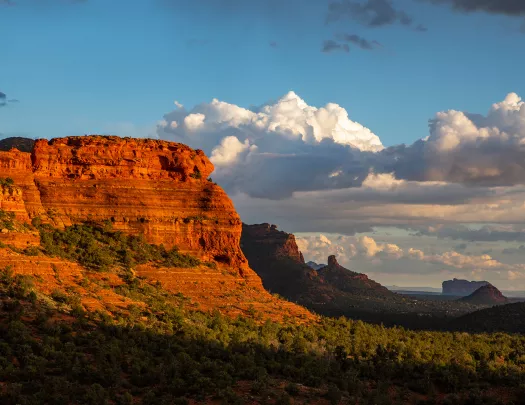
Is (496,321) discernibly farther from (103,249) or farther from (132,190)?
(103,249)

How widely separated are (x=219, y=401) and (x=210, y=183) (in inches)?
1621

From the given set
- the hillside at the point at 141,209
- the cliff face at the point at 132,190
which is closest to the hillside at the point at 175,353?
the hillside at the point at 141,209

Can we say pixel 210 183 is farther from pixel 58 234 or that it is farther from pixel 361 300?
pixel 361 300

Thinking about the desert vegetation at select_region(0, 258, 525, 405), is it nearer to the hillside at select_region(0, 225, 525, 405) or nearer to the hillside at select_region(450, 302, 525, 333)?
the hillside at select_region(0, 225, 525, 405)

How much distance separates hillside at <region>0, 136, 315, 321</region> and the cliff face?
92 mm

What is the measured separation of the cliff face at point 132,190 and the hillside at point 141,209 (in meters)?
0.09

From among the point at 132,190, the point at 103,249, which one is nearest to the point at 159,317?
the point at 103,249

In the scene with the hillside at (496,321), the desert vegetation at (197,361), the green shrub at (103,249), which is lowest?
the desert vegetation at (197,361)

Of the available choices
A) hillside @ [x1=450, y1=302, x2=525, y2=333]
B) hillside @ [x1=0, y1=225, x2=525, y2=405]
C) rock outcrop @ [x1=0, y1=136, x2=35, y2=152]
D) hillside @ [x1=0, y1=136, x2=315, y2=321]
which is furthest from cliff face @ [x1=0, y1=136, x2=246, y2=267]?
hillside @ [x1=450, y1=302, x2=525, y2=333]

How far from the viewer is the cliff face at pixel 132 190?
257 ft

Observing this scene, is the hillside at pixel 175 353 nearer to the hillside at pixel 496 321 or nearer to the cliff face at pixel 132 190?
the cliff face at pixel 132 190

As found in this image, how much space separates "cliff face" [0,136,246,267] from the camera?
78375 millimetres

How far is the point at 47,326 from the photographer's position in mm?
54188

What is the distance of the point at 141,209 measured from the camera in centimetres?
8125
